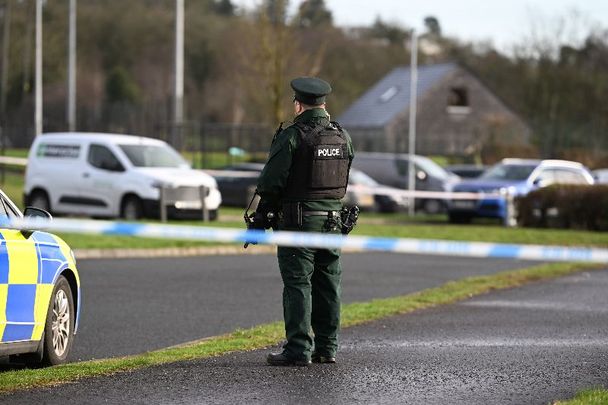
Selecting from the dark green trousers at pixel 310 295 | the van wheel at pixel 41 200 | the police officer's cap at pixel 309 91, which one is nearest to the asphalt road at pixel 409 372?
the dark green trousers at pixel 310 295

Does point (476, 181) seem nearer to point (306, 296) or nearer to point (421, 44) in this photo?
point (306, 296)

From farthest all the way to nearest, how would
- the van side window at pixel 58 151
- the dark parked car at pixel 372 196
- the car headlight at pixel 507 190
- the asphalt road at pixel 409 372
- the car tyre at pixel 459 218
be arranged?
the dark parked car at pixel 372 196, the car tyre at pixel 459 218, the car headlight at pixel 507 190, the van side window at pixel 58 151, the asphalt road at pixel 409 372

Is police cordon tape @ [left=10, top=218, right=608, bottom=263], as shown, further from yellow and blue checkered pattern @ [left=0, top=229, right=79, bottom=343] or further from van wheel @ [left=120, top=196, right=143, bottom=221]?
van wheel @ [left=120, top=196, right=143, bottom=221]

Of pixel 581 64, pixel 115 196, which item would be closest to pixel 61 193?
pixel 115 196

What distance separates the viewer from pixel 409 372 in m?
8.86

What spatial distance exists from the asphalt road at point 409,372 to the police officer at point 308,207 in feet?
0.89

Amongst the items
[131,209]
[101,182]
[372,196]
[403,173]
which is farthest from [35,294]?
[403,173]

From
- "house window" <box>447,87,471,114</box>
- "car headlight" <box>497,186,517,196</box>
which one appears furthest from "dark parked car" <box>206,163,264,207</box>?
"house window" <box>447,87,471,114</box>

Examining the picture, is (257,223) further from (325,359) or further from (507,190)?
(507,190)

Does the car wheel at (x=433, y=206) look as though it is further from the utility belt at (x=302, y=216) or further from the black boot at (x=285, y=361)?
the black boot at (x=285, y=361)

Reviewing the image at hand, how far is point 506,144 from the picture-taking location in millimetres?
65500

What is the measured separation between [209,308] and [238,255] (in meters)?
7.71

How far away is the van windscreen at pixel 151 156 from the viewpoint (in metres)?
28.0

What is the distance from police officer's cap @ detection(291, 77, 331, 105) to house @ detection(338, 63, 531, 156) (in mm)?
62343
